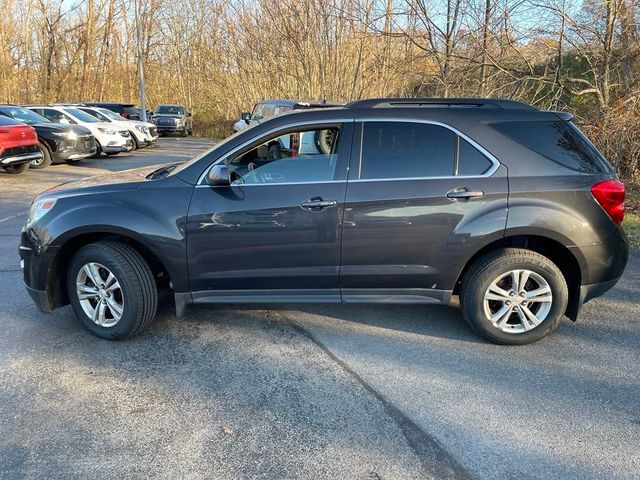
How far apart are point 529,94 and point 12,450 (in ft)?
34.7

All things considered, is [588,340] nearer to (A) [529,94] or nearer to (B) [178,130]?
(A) [529,94]

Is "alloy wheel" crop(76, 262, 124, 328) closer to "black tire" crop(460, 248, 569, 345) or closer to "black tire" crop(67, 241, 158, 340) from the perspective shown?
"black tire" crop(67, 241, 158, 340)

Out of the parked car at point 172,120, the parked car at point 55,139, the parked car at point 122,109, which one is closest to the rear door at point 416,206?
the parked car at point 55,139

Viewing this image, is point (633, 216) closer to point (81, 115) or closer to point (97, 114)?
point (81, 115)

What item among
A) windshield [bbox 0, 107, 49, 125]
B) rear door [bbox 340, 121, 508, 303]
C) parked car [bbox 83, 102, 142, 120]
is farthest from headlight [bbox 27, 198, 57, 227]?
parked car [bbox 83, 102, 142, 120]

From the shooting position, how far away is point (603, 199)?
364cm

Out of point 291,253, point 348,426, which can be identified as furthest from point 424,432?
point 291,253

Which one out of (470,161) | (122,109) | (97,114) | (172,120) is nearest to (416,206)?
(470,161)

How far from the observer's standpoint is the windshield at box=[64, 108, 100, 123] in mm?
16094

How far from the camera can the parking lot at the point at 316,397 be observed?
2.54 metres

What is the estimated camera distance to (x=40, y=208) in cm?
389

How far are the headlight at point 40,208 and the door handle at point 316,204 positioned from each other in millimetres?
1954

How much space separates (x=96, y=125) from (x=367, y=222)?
15.0 meters

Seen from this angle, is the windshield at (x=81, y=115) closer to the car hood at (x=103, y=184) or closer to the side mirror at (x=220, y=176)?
the car hood at (x=103, y=184)
